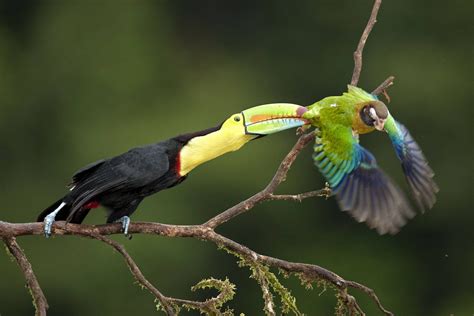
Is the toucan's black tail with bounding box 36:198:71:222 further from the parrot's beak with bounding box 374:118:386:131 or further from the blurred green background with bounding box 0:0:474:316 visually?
the blurred green background with bounding box 0:0:474:316

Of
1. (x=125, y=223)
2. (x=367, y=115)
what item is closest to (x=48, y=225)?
(x=125, y=223)

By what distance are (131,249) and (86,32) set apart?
4.93 meters

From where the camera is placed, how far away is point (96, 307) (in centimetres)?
1648

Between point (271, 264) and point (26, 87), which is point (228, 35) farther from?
point (271, 264)

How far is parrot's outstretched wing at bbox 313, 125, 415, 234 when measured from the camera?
6.51 metres

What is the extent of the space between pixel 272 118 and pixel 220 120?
973 cm

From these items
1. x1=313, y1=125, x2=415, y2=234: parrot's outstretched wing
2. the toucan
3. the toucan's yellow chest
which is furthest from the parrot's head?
the toucan's yellow chest

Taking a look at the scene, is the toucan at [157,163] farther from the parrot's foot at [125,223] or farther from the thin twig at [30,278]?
the thin twig at [30,278]

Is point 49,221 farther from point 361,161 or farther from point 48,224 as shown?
point 361,161

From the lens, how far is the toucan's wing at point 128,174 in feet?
22.1

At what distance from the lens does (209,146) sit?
6766 mm

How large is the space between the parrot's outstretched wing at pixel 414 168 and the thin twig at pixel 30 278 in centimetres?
176

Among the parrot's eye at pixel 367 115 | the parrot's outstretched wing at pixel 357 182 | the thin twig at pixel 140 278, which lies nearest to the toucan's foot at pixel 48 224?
the thin twig at pixel 140 278

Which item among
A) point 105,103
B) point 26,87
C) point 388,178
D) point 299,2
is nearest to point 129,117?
point 105,103
